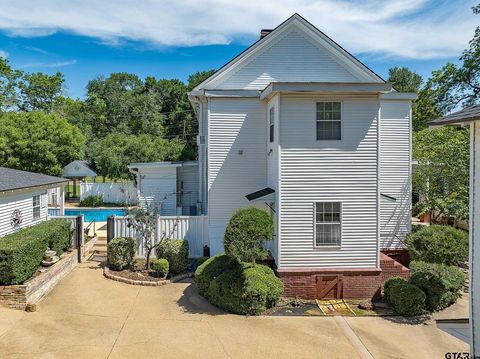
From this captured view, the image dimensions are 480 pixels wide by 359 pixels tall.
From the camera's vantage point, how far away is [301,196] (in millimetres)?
12156

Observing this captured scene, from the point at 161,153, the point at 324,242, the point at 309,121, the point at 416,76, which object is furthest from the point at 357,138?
the point at 416,76

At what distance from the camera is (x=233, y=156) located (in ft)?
50.1

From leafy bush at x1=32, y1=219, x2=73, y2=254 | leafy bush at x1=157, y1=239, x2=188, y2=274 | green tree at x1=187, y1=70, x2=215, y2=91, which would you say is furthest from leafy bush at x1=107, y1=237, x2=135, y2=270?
green tree at x1=187, y1=70, x2=215, y2=91

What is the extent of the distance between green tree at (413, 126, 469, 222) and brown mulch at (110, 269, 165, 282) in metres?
12.3

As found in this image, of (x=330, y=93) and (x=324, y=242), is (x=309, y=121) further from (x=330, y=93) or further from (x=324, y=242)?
(x=324, y=242)

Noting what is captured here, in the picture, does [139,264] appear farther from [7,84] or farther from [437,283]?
[7,84]

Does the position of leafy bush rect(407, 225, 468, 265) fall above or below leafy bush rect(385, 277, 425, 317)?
above

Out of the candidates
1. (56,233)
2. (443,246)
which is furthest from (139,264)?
(443,246)

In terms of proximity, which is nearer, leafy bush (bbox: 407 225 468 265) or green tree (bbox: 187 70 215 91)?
leafy bush (bbox: 407 225 468 265)

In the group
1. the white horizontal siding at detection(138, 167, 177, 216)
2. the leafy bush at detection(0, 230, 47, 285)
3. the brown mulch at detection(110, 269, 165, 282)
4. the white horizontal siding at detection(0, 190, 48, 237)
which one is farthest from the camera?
the white horizontal siding at detection(138, 167, 177, 216)

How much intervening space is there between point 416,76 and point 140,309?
5680 centimetres

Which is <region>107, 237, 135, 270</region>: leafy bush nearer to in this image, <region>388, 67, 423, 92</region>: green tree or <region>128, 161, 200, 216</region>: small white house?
<region>128, 161, 200, 216</region>: small white house

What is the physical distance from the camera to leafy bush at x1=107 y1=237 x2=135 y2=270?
13.5 m

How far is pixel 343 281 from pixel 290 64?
9147mm
